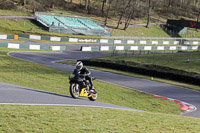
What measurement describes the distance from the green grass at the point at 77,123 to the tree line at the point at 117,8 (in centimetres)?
7489

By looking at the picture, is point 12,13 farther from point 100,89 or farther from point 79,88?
point 79,88

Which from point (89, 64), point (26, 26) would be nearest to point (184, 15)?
point (26, 26)

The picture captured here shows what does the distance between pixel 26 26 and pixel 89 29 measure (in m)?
17.3

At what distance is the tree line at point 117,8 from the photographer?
88312mm

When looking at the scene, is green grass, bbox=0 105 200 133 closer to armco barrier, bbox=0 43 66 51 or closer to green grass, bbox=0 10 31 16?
armco barrier, bbox=0 43 66 51

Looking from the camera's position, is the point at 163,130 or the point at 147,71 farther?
the point at 147,71

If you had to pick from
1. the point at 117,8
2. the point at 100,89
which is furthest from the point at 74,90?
the point at 117,8

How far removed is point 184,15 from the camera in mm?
137875

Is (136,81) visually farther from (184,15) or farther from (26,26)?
(184,15)

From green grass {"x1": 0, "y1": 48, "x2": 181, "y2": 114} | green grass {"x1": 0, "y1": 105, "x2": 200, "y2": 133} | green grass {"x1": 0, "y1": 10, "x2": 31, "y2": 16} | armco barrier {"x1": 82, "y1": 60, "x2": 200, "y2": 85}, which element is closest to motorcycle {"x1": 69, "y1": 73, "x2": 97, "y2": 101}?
green grass {"x1": 0, "y1": 48, "x2": 181, "y2": 114}

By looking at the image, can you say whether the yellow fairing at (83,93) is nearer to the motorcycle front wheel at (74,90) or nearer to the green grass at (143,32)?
the motorcycle front wheel at (74,90)

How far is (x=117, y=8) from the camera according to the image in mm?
112812

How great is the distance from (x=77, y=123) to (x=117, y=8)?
105733mm

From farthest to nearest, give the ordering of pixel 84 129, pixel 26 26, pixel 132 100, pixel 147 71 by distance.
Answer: pixel 26 26
pixel 147 71
pixel 132 100
pixel 84 129
